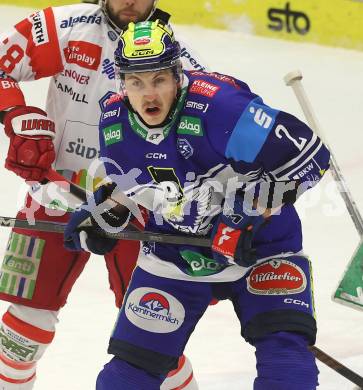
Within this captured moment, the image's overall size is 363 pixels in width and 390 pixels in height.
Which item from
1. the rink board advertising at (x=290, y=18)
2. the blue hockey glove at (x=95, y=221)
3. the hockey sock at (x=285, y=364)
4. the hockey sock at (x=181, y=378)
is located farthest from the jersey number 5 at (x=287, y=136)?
the rink board advertising at (x=290, y=18)

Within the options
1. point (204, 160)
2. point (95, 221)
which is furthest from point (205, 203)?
point (95, 221)

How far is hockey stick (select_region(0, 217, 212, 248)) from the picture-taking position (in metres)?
2.72

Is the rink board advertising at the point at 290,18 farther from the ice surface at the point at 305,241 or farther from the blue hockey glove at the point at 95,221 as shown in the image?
the blue hockey glove at the point at 95,221

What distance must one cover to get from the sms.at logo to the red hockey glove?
25.4 inches

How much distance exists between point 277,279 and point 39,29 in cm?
121

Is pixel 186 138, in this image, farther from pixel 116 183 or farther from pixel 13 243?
pixel 13 243

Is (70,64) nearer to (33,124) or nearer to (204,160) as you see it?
(33,124)

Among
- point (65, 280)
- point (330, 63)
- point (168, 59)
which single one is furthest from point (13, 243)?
point (330, 63)

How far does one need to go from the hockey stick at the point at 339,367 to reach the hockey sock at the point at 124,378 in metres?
0.65

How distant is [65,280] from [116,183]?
22.3 inches

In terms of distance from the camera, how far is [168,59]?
2.58 m

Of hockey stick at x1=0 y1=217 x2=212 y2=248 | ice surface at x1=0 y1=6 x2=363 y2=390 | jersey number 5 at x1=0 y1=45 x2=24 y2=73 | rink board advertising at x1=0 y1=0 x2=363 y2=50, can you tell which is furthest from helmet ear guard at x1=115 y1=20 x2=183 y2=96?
rink board advertising at x1=0 y1=0 x2=363 y2=50

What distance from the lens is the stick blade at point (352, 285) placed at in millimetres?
3318

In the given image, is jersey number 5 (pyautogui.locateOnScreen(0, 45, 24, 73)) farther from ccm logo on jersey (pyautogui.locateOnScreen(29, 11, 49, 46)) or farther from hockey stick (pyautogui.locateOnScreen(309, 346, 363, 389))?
hockey stick (pyautogui.locateOnScreen(309, 346, 363, 389))
